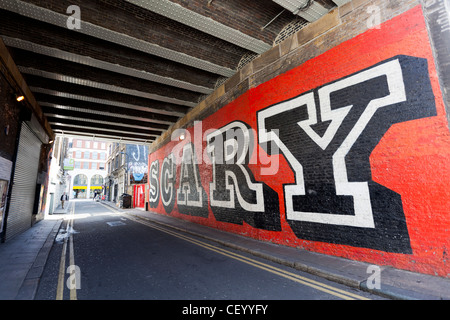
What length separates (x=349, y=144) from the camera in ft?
16.4

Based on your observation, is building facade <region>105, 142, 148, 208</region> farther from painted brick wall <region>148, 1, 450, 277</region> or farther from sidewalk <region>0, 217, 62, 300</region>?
painted brick wall <region>148, 1, 450, 277</region>

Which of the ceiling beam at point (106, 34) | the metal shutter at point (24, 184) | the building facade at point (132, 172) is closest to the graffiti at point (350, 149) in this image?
the ceiling beam at point (106, 34)

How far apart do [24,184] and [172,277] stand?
9361 millimetres

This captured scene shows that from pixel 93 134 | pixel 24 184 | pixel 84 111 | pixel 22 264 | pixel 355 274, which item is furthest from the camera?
pixel 93 134

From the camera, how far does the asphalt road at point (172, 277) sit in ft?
11.3

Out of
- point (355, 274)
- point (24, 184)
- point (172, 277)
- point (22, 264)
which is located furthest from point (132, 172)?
point (355, 274)

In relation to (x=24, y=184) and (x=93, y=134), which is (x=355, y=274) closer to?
(x=24, y=184)

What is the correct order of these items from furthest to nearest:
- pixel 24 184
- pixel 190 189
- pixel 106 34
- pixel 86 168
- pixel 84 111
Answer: pixel 86 168
pixel 84 111
pixel 190 189
pixel 24 184
pixel 106 34

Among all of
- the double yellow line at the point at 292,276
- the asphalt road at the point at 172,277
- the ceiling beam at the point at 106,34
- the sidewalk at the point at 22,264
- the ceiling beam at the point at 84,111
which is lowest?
the double yellow line at the point at 292,276

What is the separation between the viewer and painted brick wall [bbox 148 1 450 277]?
13.2 feet

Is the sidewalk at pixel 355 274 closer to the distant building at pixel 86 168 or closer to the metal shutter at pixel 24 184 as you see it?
the metal shutter at pixel 24 184

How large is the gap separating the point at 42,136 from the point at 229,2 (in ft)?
37.9

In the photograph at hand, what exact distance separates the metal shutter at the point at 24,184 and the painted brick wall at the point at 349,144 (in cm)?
824
